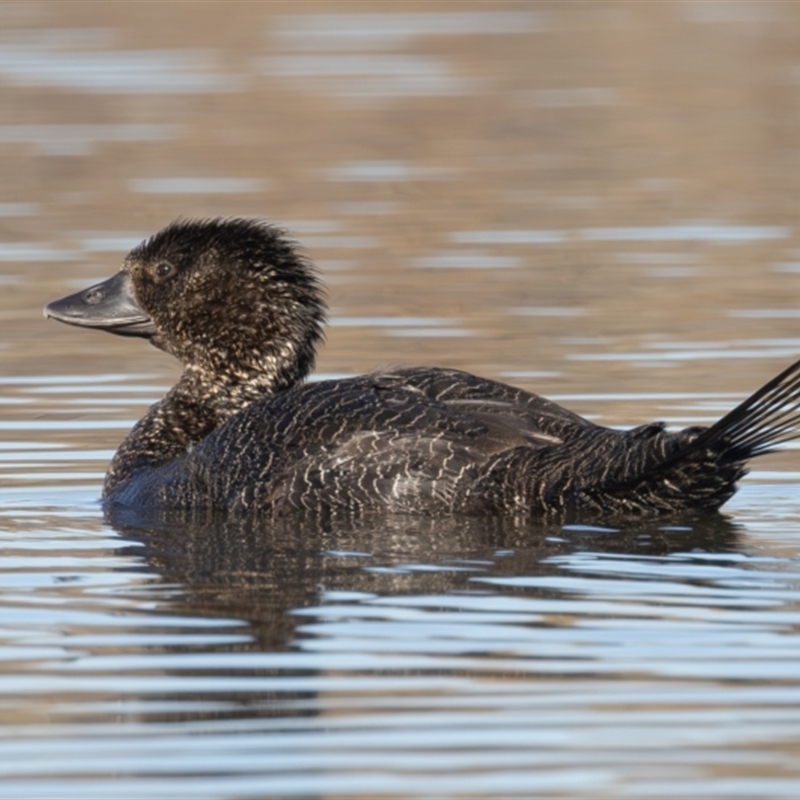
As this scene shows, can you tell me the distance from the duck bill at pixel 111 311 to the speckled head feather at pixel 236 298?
0.13m

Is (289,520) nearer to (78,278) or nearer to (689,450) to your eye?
A: (689,450)

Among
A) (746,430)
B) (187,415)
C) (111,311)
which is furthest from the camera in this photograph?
(111,311)

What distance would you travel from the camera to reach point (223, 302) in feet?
32.7

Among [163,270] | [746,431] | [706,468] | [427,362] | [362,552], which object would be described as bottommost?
[362,552]

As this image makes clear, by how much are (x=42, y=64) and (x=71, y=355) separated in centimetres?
1435

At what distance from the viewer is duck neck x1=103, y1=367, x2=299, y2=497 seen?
9930 millimetres

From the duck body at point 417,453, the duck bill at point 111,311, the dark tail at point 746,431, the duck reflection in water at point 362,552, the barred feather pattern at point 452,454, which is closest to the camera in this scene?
the duck reflection in water at point 362,552

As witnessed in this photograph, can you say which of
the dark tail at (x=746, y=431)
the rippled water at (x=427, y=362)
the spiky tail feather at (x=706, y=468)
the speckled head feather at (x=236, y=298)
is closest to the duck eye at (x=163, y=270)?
the speckled head feather at (x=236, y=298)

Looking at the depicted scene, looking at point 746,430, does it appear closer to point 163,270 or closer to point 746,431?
point 746,431

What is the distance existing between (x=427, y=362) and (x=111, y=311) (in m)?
2.57

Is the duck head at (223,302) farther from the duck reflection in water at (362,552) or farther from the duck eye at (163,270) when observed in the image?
the duck reflection in water at (362,552)

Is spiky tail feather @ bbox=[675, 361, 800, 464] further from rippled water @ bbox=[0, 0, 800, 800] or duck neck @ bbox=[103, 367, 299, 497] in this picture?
duck neck @ bbox=[103, 367, 299, 497]

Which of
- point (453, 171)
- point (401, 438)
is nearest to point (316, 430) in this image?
point (401, 438)

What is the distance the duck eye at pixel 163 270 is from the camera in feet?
33.1
